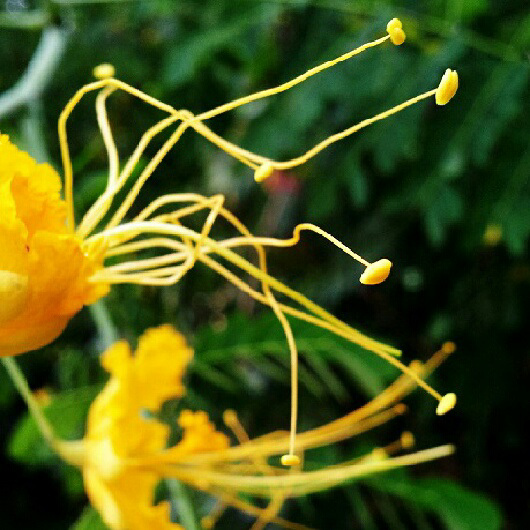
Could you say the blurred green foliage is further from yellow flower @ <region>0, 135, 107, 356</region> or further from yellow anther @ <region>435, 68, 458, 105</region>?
yellow anther @ <region>435, 68, 458, 105</region>

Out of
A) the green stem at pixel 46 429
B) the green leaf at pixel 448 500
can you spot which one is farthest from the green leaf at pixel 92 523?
the green leaf at pixel 448 500

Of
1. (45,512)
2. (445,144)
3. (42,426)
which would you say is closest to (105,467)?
(42,426)

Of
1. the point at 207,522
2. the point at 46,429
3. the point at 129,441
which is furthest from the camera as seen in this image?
the point at 207,522

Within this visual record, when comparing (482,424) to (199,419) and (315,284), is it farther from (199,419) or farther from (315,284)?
(199,419)

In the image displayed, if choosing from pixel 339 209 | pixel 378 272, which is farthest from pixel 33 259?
pixel 339 209

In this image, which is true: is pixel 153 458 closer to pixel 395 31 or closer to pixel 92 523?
pixel 92 523

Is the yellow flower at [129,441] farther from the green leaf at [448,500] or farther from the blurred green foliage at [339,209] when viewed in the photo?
the green leaf at [448,500]
